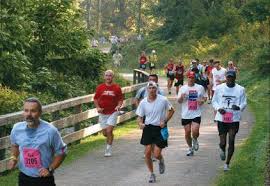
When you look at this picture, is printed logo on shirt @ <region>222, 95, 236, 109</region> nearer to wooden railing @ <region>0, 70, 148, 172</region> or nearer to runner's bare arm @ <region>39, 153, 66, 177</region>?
wooden railing @ <region>0, 70, 148, 172</region>

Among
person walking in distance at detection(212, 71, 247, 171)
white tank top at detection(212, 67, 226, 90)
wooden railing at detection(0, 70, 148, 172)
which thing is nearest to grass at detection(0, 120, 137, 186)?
wooden railing at detection(0, 70, 148, 172)

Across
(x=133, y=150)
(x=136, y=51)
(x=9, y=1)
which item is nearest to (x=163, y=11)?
(x=136, y=51)

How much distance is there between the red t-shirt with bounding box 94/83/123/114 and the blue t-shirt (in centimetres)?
740

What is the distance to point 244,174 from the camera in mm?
12180

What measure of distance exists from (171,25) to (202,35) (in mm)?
7618

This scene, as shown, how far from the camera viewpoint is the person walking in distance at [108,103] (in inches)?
577

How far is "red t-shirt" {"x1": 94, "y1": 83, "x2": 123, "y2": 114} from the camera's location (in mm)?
14664

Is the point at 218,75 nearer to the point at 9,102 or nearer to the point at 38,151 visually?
the point at 9,102

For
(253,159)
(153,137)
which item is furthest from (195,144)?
(153,137)

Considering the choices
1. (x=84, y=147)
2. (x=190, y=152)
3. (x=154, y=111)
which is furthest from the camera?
(x=84, y=147)

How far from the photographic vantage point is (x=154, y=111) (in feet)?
38.1

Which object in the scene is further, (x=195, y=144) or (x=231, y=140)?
(x=195, y=144)

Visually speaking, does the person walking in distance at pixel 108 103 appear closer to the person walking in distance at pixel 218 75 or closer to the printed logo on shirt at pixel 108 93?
the printed logo on shirt at pixel 108 93

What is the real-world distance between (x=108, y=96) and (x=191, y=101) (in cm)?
181
